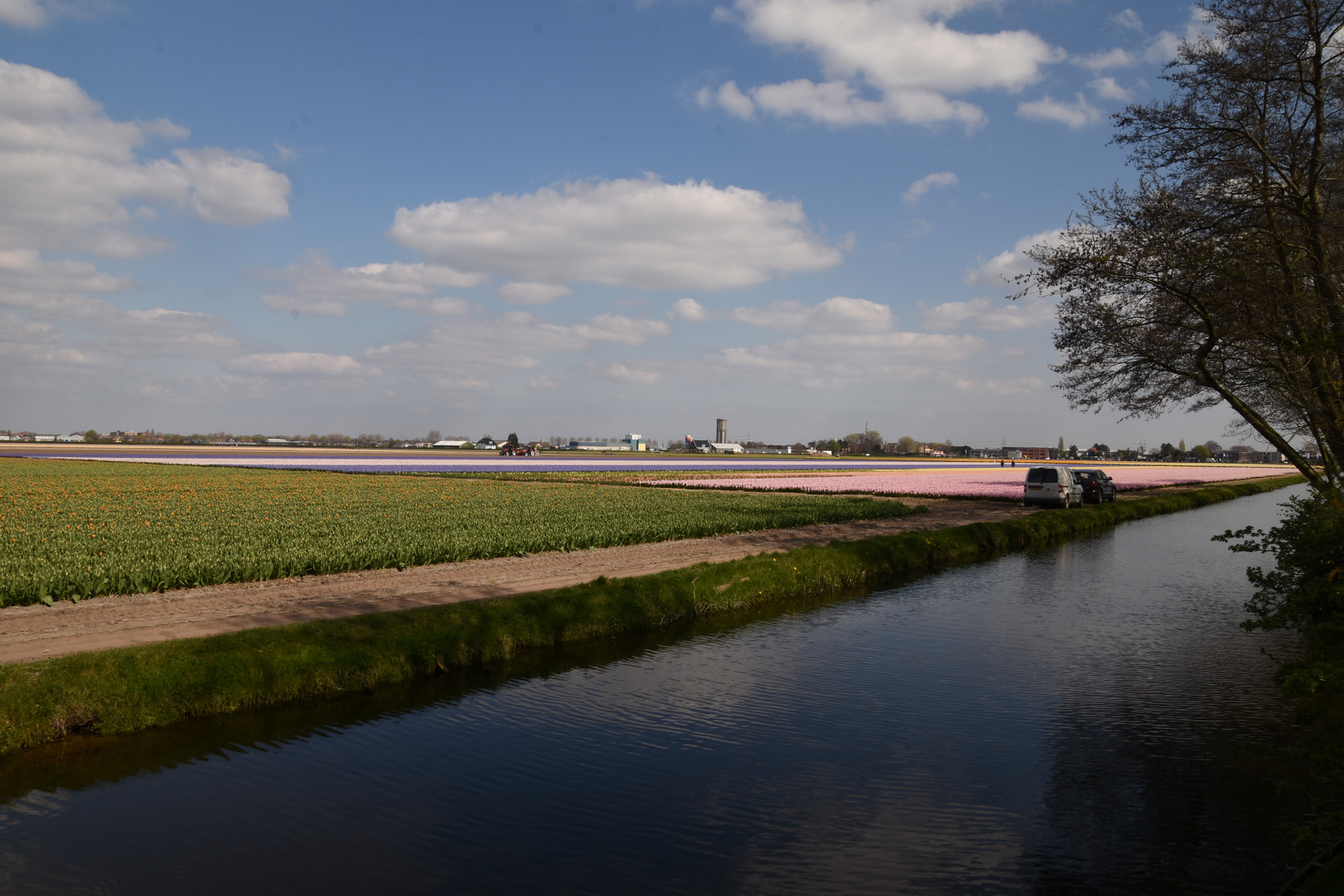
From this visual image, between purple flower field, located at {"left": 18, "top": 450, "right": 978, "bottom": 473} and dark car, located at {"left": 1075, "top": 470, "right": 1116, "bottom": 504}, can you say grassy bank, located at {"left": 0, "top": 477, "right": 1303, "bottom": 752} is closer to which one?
dark car, located at {"left": 1075, "top": 470, "right": 1116, "bottom": 504}

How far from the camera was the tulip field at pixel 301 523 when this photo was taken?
785 inches

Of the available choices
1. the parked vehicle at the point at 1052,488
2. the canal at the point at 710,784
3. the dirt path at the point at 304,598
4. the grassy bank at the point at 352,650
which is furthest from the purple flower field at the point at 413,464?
the canal at the point at 710,784

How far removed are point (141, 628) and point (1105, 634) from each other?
58.4 feet

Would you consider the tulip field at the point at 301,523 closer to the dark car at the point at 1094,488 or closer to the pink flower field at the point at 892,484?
the pink flower field at the point at 892,484

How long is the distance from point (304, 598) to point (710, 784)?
11.5 metres

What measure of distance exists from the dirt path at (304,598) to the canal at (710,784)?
141 inches

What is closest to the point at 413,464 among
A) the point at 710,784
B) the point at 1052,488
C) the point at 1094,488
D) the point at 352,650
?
the point at 1094,488

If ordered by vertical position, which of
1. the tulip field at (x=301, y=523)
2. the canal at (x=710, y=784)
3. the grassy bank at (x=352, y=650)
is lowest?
the canal at (x=710, y=784)

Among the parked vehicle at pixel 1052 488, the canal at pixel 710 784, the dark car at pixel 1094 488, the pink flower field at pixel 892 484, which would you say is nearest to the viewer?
the canal at pixel 710 784

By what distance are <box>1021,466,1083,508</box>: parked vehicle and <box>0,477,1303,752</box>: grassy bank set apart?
28.4 metres

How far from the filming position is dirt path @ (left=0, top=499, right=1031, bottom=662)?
14.1m

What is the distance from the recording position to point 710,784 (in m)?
9.45

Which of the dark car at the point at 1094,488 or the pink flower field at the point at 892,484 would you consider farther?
the pink flower field at the point at 892,484

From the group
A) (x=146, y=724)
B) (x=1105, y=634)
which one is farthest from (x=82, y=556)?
(x=1105, y=634)
